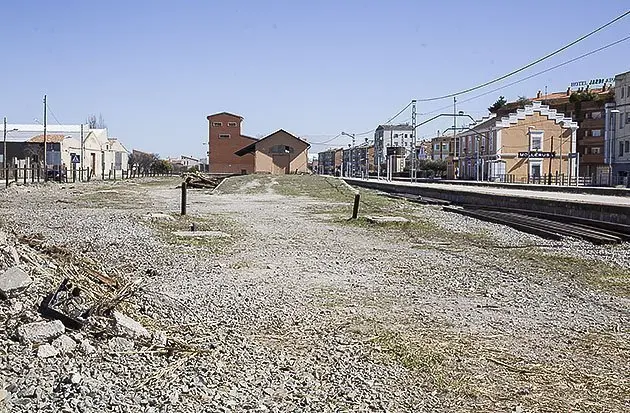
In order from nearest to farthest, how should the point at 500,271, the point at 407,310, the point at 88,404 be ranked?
the point at 88,404 → the point at 407,310 → the point at 500,271

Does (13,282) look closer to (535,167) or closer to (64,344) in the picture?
(64,344)

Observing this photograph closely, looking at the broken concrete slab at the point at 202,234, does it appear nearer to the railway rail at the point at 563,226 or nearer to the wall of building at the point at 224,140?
the railway rail at the point at 563,226

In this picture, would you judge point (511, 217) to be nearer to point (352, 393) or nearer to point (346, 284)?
point (346, 284)

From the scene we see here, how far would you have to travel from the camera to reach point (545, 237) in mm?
19047

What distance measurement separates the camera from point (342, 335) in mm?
7281

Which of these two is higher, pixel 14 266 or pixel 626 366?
pixel 14 266

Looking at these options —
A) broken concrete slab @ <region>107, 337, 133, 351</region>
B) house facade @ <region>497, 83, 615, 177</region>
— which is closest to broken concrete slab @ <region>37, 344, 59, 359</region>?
broken concrete slab @ <region>107, 337, 133, 351</region>

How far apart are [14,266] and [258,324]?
277cm

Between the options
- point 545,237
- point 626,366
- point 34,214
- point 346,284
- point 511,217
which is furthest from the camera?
point 511,217

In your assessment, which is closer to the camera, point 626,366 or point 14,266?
point 626,366

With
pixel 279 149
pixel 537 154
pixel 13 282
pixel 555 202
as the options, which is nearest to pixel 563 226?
pixel 555 202

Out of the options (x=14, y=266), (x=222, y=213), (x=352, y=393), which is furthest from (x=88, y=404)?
(x=222, y=213)

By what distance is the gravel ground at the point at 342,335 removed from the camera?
5.30m

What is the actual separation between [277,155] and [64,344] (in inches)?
3389
